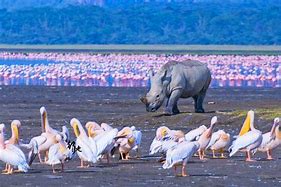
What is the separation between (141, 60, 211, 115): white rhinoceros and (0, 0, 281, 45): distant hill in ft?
437

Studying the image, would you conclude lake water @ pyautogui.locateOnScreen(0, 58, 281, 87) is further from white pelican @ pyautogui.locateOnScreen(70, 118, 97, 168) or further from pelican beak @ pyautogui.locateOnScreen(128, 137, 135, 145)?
white pelican @ pyautogui.locateOnScreen(70, 118, 97, 168)

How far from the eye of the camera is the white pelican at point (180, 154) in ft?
51.4

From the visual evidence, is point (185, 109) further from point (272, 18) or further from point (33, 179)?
point (272, 18)

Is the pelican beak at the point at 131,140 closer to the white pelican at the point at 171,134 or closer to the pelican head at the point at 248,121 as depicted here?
the white pelican at the point at 171,134

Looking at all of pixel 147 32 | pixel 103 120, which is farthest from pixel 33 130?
pixel 147 32

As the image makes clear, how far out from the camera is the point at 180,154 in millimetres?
15664

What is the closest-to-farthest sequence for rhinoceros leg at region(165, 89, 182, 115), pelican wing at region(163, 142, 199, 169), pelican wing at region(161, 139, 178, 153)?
pelican wing at region(163, 142, 199, 169) → pelican wing at region(161, 139, 178, 153) → rhinoceros leg at region(165, 89, 182, 115)

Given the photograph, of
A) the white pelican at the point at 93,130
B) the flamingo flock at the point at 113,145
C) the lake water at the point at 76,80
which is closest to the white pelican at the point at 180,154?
the flamingo flock at the point at 113,145

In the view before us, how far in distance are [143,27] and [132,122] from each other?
152002 mm

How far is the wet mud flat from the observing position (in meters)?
15.4

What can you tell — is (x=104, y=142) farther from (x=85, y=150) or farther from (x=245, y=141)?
(x=245, y=141)

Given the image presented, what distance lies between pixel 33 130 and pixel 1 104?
775 centimetres

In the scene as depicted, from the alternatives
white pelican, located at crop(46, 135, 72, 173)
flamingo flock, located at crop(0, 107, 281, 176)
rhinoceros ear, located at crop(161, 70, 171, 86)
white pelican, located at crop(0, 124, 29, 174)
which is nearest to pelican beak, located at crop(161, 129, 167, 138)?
flamingo flock, located at crop(0, 107, 281, 176)

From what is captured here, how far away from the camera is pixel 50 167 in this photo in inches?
666
